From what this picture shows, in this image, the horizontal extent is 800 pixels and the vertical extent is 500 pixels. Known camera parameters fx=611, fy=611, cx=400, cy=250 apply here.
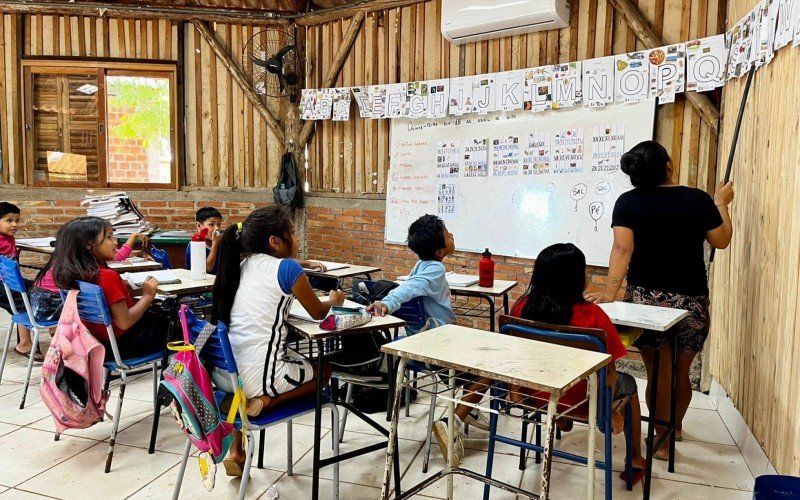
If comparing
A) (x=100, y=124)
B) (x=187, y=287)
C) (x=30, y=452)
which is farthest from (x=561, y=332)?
(x=100, y=124)

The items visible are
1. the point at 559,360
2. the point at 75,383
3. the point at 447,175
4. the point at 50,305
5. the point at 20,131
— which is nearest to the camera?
the point at 559,360

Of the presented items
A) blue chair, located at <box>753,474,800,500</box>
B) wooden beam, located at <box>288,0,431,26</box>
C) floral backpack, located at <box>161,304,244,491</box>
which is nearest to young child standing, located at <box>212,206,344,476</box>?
floral backpack, located at <box>161,304,244,491</box>

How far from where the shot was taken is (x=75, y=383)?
9.15 feet

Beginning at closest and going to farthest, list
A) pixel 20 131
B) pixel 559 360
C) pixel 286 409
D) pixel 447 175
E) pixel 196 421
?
pixel 559 360, pixel 196 421, pixel 286 409, pixel 447 175, pixel 20 131

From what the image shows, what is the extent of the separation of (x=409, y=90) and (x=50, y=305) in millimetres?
3260

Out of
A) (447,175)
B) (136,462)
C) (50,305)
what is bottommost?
(136,462)

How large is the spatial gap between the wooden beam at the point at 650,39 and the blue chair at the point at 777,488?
2.63 meters

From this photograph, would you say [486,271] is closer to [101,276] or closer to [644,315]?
[644,315]

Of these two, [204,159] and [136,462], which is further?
[204,159]

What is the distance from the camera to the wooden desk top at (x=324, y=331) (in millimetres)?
2291

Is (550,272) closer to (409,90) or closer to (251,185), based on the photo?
(409,90)

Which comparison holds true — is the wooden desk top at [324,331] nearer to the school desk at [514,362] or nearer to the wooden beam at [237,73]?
the school desk at [514,362]

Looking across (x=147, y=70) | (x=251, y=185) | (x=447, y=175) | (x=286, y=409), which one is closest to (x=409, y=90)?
(x=447, y=175)

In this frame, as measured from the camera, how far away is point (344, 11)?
18.9 feet
